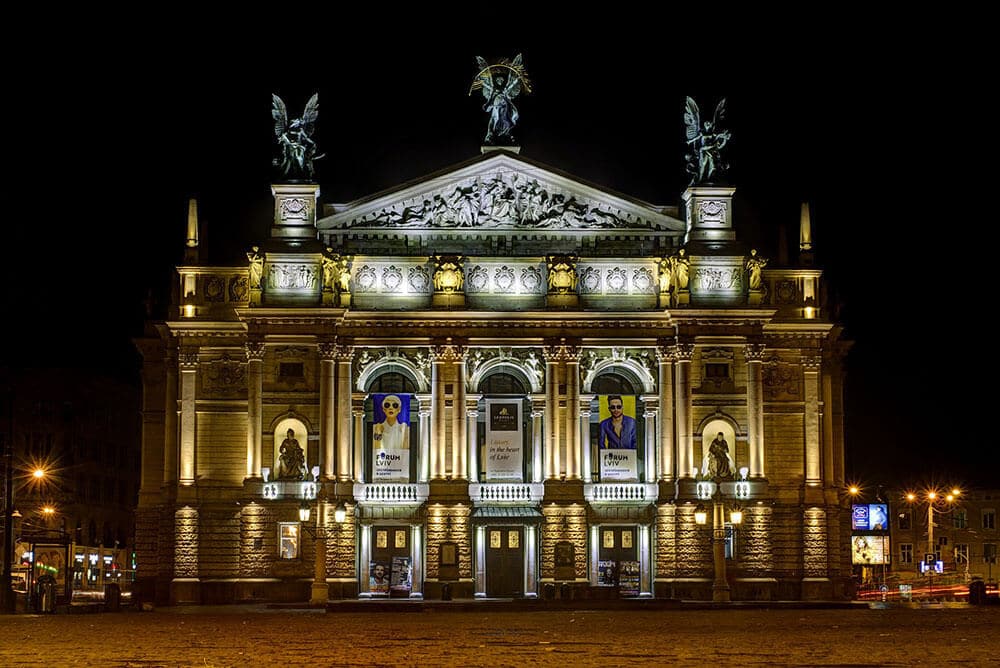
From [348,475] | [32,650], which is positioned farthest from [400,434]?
[32,650]

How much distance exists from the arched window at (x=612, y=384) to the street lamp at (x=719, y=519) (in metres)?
6.08

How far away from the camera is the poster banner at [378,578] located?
76688mm

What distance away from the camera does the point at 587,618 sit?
5400cm

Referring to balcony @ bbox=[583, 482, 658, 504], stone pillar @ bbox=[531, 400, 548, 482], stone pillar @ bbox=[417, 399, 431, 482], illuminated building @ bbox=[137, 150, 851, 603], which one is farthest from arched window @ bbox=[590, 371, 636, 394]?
stone pillar @ bbox=[417, 399, 431, 482]

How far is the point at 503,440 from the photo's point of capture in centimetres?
7800

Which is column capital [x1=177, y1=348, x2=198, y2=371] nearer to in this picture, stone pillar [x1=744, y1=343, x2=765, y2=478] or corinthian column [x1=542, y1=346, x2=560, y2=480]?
corinthian column [x1=542, y1=346, x2=560, y2=480]

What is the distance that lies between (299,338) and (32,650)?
42004 mm

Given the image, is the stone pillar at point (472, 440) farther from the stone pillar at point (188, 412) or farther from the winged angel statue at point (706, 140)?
the winged angel statue at point (706, 140)

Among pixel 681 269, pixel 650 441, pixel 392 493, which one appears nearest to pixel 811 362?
pixel 681 269

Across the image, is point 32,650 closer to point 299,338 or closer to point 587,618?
point 587,618

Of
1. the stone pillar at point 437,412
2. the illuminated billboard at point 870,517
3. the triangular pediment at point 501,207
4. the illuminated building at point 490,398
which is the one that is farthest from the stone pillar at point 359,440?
the illuminated billboard at point 870,517

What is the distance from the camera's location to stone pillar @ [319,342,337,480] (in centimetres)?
7612

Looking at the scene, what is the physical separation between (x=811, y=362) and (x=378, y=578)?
21792 millimetres

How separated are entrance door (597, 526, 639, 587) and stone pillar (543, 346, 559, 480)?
368cm
